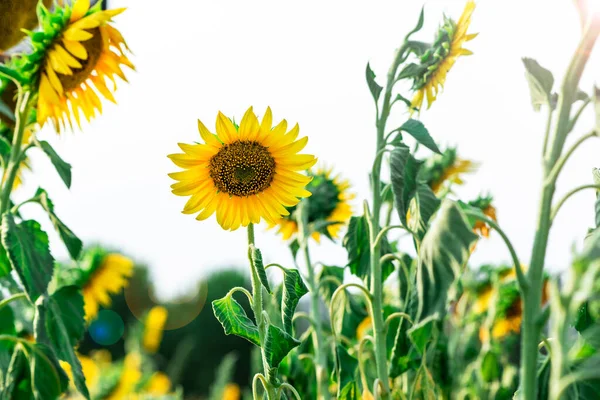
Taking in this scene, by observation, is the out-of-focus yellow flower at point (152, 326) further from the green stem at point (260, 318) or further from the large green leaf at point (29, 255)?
the green stem at point (260, 318)

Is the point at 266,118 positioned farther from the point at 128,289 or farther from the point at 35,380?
the point at 128,289

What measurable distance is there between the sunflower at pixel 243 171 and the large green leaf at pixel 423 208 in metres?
0.11

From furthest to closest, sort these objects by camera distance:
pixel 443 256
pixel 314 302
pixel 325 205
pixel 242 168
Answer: pixel 325 205 → pixel 314 302 → pixel 242 168 → pixel 443 256

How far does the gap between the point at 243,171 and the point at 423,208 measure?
0.57 feet

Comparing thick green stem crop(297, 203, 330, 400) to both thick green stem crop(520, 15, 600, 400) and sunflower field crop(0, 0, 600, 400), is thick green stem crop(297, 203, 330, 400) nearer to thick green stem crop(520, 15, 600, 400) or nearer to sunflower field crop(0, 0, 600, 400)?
sunflower field crop(0, 0, 600, 400)

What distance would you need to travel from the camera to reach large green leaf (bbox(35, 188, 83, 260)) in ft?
2.65

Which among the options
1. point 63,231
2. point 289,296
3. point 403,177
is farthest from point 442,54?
point 63,231

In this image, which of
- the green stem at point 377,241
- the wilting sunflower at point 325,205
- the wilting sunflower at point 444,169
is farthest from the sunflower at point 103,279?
the green stem at point 377,241

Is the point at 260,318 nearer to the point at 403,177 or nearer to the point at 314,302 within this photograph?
the point at 403,177

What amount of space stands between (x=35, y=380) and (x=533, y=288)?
52 centimetres

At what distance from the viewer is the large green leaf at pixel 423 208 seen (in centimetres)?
63

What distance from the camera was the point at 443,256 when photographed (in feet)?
1.27

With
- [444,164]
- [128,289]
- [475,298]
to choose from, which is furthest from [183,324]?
[444,164]

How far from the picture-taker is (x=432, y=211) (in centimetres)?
64
